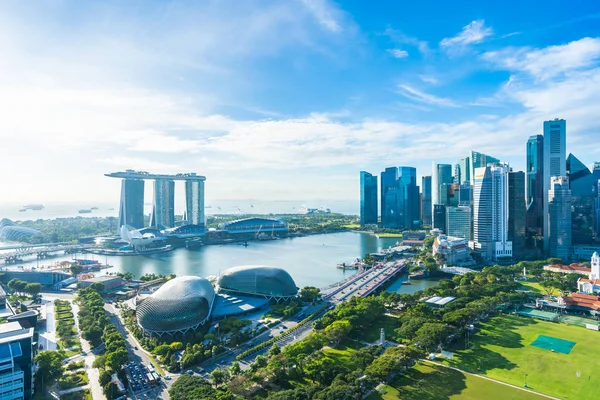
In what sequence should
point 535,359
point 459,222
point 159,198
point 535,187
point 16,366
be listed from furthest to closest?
1. point 159,198
2. point 459,222
3. point 535,187
4. point 535,359
5. point 16,366

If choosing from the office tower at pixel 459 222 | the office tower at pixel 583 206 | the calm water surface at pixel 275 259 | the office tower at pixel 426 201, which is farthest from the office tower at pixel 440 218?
the office tower at pixel 426 201

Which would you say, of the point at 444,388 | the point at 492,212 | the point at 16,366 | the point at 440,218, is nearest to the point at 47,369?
the point at 16,366

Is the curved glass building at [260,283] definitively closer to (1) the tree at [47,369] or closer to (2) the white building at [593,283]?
(1) the tree at [47,369]

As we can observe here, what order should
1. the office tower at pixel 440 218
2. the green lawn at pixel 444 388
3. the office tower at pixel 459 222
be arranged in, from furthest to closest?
the office tower at pixel 440 218, the office tower at pixel 459 222, the green lawn at pixel 444 388

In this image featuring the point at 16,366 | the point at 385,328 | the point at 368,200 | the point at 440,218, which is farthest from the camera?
the point at 368,200

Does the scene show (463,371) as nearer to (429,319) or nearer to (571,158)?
(429,319)

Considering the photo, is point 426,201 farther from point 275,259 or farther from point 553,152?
point 275,259

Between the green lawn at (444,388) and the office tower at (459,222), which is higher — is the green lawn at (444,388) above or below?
below

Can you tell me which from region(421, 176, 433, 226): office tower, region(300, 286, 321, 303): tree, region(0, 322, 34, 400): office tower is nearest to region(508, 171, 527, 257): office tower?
region(300, 286, 321, 303): tree
